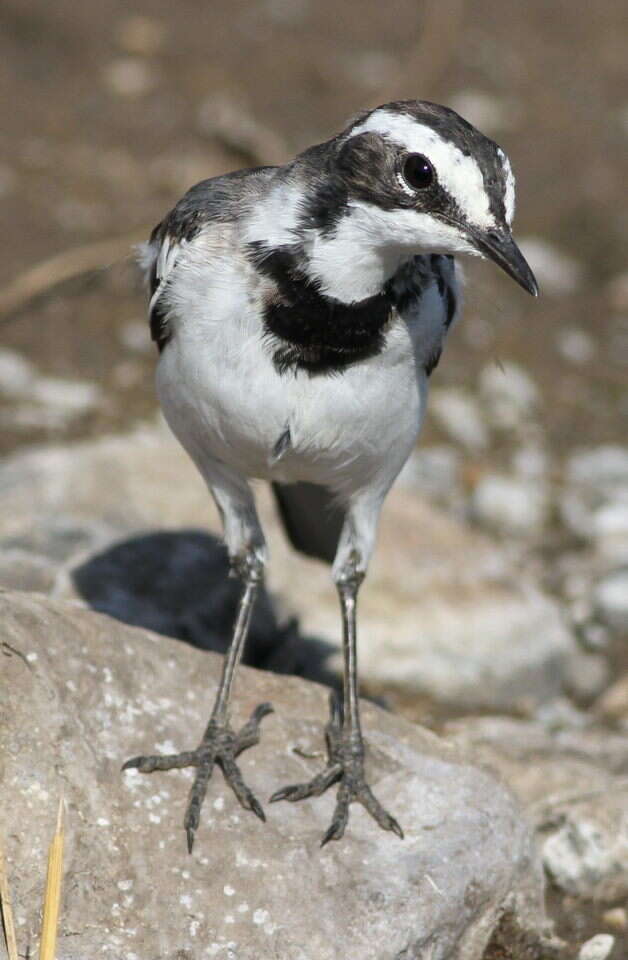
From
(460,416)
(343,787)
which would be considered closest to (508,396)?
(460,416)

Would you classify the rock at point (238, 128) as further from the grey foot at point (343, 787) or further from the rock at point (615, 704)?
the grey foot at point (343, 787)

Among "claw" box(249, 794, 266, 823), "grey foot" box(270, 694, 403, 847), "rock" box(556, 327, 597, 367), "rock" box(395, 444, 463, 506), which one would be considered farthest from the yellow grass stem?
"rock" box(556, 327, 597, 367)

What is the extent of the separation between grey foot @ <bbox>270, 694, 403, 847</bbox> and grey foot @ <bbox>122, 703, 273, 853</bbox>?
12 centimetres

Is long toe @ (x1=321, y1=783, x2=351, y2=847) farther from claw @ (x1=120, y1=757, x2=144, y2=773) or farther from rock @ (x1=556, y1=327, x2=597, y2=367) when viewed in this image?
rock @ (x1=556, y1=327, x2=597, y2=367)

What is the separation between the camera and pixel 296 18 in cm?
1177

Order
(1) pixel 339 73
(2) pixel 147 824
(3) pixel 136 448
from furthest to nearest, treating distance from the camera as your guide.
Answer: (1) pixel 339 73, (3) pixel 136 448, (2) pixel 147 824

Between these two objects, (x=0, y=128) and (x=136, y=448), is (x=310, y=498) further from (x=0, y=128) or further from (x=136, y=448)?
(x=0, y=128)

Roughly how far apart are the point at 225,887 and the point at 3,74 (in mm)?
7851

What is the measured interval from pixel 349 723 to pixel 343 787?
287 mm

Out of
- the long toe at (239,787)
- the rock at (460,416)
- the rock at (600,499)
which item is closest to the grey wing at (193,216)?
the long toe at (239,787)

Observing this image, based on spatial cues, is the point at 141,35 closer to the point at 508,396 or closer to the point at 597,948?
the point at 508,396

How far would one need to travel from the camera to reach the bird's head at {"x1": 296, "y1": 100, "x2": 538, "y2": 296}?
12.8ft

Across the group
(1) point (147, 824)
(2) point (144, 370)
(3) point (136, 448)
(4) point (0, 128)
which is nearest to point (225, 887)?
(1) point (147, 824)

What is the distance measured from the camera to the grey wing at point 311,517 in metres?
5.29
